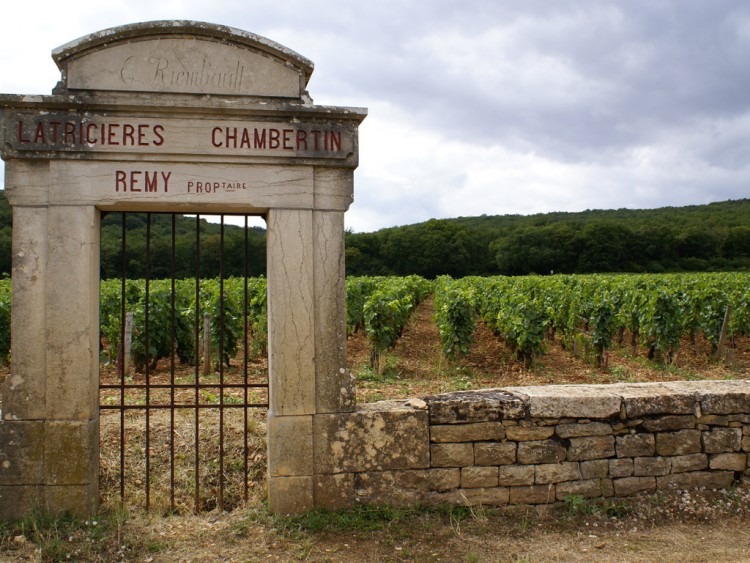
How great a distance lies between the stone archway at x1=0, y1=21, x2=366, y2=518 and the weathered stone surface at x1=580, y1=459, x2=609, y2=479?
1971 mm

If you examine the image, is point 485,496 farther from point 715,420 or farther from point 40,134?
point 40,134

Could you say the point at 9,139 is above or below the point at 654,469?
above

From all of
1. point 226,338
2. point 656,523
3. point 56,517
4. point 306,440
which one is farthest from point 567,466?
point 226,338

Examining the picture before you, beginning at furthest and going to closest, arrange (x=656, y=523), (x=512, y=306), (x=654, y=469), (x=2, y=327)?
(x=512, y=306) → (x=2, y=327) → (x=654, y=469) → (x=656, y=523)

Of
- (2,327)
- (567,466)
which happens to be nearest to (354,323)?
(2,327)

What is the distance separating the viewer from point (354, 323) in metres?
14.6

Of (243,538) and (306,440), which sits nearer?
(243,538)

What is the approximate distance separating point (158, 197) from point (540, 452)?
3495mm

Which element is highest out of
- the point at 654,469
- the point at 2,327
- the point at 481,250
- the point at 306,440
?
the point at 481,250

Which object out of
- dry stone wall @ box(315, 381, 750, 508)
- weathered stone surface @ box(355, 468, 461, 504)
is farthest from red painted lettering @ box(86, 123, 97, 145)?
weathered stone surface @ box(355, 468, 461, 504)

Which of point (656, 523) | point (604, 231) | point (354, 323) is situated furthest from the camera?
point (604, 231)

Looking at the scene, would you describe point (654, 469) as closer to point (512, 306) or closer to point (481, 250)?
point (512, 306)

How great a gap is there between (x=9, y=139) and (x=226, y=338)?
707cm

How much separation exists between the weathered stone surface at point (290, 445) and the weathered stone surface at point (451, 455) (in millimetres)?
951
